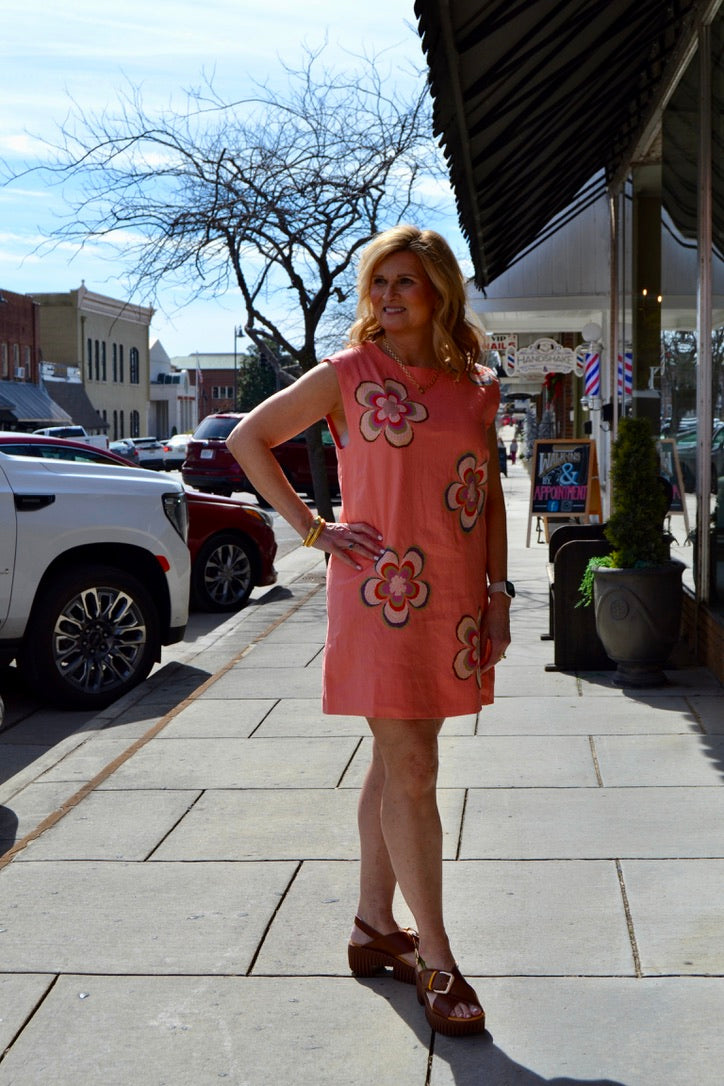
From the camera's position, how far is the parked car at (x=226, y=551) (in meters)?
12.4

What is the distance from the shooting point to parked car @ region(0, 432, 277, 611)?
12.4 meters

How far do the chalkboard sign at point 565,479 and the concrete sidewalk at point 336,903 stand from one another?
28.2 feet

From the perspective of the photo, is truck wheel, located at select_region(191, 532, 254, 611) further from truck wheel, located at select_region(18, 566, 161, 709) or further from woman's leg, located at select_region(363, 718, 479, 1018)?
woman's leg, located at select_region(363, 718, 479, 1018)

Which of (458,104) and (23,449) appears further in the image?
(23,449)

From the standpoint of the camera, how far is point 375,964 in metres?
3.64

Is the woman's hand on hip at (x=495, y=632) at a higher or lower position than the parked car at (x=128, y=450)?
lower

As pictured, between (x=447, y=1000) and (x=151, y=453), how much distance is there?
53.5 metres

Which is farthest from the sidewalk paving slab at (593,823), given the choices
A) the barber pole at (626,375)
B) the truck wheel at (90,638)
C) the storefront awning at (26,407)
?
the storefront awning at (26,407)

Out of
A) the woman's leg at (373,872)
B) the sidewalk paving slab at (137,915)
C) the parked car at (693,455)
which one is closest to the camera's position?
Result: the woman's leg at (373,872)

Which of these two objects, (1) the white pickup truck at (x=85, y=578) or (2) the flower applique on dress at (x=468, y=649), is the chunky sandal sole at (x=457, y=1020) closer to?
(2) the flower applique on dress at (x=468, y=649)

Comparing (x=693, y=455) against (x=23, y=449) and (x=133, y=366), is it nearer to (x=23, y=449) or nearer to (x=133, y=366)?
(x=23, y=449)

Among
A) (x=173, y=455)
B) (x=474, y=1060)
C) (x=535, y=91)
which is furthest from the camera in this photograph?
(x=173, y=455)

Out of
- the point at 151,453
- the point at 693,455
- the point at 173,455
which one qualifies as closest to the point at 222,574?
the point at 693,455

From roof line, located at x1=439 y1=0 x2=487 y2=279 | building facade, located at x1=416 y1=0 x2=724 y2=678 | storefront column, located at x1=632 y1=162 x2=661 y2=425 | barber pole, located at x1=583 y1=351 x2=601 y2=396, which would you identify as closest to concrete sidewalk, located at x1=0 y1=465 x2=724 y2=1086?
building facade, located at x1=416 y1=0 x2=724 y2=678
